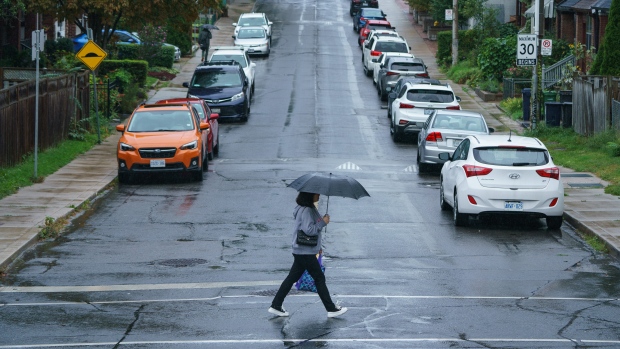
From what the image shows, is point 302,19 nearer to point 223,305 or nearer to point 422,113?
point 422,113

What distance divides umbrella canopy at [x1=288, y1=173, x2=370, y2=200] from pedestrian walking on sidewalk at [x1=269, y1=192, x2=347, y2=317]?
0.15 meters

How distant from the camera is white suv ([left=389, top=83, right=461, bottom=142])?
1196 inches

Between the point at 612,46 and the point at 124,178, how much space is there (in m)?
15.7

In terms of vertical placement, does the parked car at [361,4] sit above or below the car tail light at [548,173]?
above

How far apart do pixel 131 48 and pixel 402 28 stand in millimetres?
24624

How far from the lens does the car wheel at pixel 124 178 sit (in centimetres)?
2334

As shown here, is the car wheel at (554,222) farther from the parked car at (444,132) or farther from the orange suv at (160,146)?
the orange suv at (160,146)

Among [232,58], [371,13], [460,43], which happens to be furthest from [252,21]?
[232,58]

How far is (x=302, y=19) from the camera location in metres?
71.6

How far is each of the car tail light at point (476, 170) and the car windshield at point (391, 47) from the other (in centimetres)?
2901

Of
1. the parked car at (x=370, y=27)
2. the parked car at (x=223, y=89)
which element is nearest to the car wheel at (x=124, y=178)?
the parked car at (x=223, y=89)

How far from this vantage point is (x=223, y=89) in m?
35.1

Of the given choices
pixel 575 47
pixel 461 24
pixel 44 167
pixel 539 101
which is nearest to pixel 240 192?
pixel 44 167

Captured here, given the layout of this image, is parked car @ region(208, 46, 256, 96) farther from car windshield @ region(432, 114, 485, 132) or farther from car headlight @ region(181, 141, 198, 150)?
car headlight @ region(181, 141, 198, 150)
